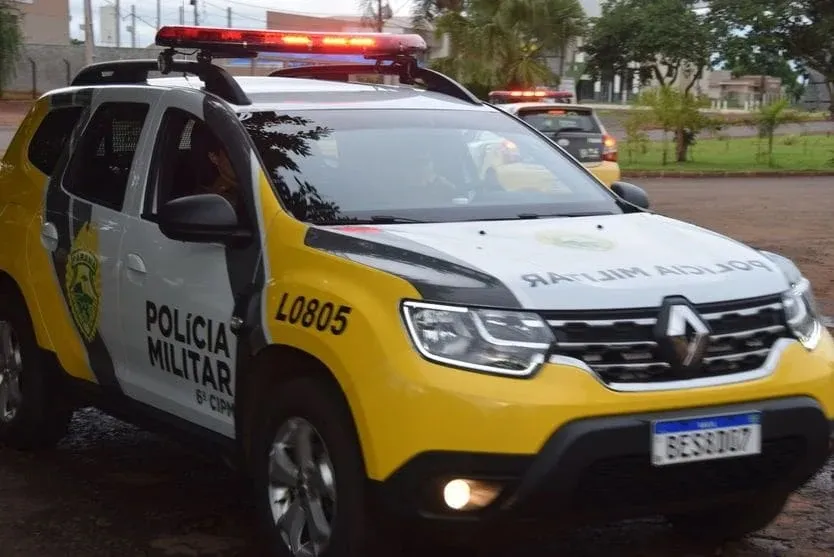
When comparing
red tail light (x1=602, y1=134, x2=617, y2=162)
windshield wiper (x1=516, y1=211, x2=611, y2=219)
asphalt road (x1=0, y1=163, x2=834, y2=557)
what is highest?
windshield wiper (x1=516, y1=211, x2=611, y2=219)

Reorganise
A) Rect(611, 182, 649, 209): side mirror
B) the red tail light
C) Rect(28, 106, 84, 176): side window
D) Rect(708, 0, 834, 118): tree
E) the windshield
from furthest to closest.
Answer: Rect(708, 0, 834, 118): tree, the red tail light, Rect(28, 106, 84, 176): side window, Rect(611, 182, 649, 209): side mirror, the windshield

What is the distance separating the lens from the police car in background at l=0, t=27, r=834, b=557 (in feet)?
11.3

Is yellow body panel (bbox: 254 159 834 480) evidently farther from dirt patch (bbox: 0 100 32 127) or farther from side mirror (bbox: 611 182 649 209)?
dirt patch (bbox: 0 100 32 127)

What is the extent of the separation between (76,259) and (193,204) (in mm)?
1151

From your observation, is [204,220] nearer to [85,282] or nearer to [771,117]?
[85,282]

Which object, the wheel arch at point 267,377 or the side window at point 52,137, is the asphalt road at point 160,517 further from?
the side window at point 52,137

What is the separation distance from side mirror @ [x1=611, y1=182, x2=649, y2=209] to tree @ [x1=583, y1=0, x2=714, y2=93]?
46.2 meters

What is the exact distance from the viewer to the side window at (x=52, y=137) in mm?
5512

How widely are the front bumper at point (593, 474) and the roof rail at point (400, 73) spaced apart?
2.32 metres

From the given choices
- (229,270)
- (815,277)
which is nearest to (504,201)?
(229,270)

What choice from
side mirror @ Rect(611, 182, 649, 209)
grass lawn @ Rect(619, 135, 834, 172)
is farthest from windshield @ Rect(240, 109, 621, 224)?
grass lawn @ Rect(619, 135, 834, 172)

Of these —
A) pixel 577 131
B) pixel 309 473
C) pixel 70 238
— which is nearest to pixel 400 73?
pixel 70 238

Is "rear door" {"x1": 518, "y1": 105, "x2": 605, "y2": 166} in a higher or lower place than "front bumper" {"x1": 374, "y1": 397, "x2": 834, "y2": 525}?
higher

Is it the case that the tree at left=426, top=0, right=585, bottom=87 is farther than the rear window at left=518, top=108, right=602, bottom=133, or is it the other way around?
the tree at left=426, top=0, right=585, bottom=87
